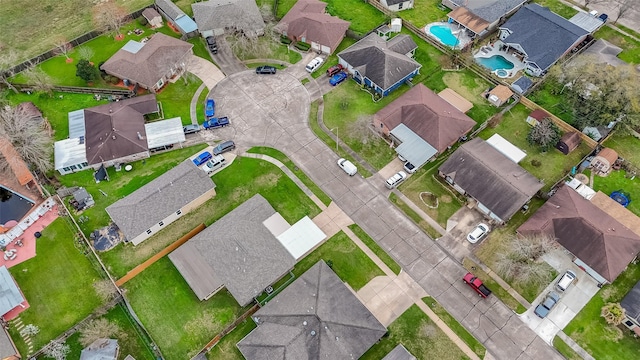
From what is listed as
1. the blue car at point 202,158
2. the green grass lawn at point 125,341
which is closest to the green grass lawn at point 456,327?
the green grass lawn at point 125,341

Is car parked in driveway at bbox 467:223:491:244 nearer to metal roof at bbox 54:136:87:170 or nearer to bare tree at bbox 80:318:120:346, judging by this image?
bare tree at bbox 80:318:120:346

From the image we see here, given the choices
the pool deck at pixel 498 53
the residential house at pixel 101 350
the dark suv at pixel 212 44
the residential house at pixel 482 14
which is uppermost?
the residential house at pixel 482 14

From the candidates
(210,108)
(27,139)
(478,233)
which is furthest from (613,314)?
(27,139)

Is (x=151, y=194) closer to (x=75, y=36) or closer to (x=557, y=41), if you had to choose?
(x=75, y=36)

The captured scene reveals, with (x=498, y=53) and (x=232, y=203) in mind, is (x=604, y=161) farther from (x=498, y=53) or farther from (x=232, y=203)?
(x=232, y=203)

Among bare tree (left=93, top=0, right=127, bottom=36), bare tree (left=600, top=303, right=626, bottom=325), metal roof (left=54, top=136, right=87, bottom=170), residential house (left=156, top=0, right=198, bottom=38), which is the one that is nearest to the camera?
bare tree (left=600, top=303, right=626, bottom=325)

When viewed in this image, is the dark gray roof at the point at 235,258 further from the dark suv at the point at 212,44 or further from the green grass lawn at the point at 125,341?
the dark suv at the point at 212,44

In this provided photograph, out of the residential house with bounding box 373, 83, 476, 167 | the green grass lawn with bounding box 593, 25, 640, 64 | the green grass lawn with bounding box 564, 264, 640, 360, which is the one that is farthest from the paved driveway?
the green grass lawn with bounding box 593, 25, 640, 64
